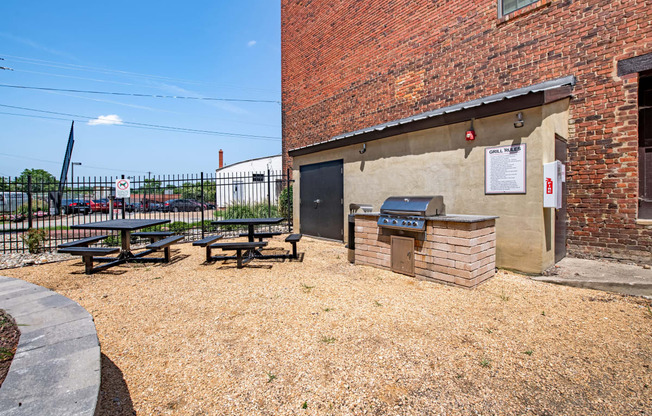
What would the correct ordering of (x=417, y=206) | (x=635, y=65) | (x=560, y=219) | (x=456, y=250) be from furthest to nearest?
(x=560, y=219)
(x=635, y=65)
(x=417, y=206)
(x=456, y=250)

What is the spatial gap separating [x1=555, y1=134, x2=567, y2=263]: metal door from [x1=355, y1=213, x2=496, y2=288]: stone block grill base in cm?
151

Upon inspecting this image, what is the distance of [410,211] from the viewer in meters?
4.95

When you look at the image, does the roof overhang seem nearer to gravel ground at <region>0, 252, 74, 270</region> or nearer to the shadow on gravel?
the shadow on gravel

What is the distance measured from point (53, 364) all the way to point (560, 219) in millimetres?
7281

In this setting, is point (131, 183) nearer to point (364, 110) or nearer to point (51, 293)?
point (51, 293)

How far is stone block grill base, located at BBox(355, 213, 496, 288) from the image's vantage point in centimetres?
439

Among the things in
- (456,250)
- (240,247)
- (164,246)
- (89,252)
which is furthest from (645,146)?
(89,252)

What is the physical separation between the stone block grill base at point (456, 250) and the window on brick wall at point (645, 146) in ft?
9.40

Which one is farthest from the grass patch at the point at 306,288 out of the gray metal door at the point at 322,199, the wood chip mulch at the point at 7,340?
the gray metal door at the point at 322,199

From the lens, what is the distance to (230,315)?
3.62 m

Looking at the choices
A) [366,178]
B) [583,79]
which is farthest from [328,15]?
[583,79]

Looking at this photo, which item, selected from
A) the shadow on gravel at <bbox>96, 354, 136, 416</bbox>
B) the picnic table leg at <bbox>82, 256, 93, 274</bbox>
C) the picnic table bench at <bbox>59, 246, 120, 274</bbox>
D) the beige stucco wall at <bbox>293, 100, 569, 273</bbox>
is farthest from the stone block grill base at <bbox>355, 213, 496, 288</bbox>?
the picnic table leg at <bbox>82, 256, 93, 274</bbox>

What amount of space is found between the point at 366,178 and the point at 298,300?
4.38m

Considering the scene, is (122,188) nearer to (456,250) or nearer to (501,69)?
(456,250)
